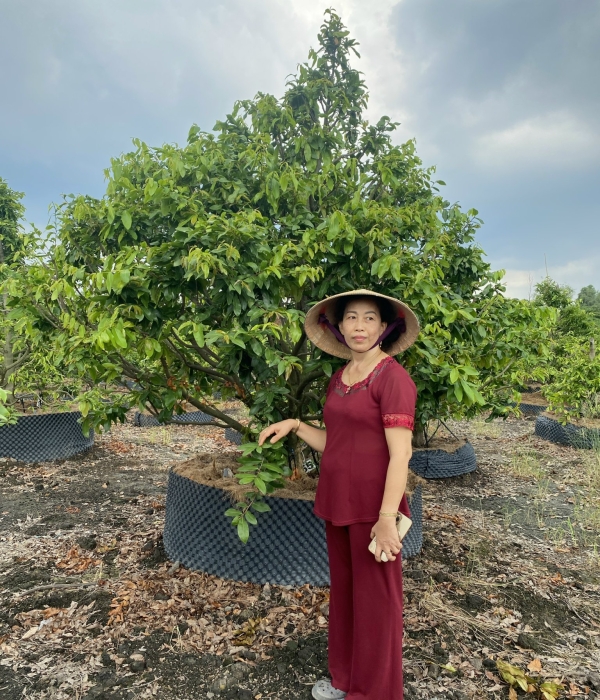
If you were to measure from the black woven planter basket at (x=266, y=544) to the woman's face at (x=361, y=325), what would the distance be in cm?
157

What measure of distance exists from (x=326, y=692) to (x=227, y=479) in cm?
168

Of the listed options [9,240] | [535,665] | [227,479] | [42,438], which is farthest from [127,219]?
[9,240]

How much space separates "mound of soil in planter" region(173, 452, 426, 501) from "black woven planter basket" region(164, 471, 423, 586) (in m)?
0.10

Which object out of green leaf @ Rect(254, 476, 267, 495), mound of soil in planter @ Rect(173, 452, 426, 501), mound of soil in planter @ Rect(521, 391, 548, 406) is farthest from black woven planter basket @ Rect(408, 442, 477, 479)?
mound of soil in planter @ Rect(521, 391, 548, 406)

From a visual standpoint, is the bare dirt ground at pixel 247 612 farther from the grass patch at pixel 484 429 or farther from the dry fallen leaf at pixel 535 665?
the grass patch at pixel 484 429

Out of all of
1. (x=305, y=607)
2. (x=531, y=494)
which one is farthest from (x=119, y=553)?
(x=531, y=494)

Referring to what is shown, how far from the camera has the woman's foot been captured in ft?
7.38

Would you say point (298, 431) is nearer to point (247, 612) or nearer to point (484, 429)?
point (247, 612)

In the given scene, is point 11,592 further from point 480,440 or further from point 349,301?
point 480,440

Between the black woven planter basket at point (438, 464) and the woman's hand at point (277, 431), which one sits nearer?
the woman's hand at point (277, 431)

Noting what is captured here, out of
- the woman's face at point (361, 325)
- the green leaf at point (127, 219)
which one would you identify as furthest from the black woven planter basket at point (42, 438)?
the woman's face at point (361, 325)

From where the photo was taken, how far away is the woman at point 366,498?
1930 millimetres

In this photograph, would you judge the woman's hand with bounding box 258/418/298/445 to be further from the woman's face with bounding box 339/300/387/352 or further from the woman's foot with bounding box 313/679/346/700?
the woman's foot with bounding box 313/679/346/700

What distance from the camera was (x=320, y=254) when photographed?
2.78 metres
